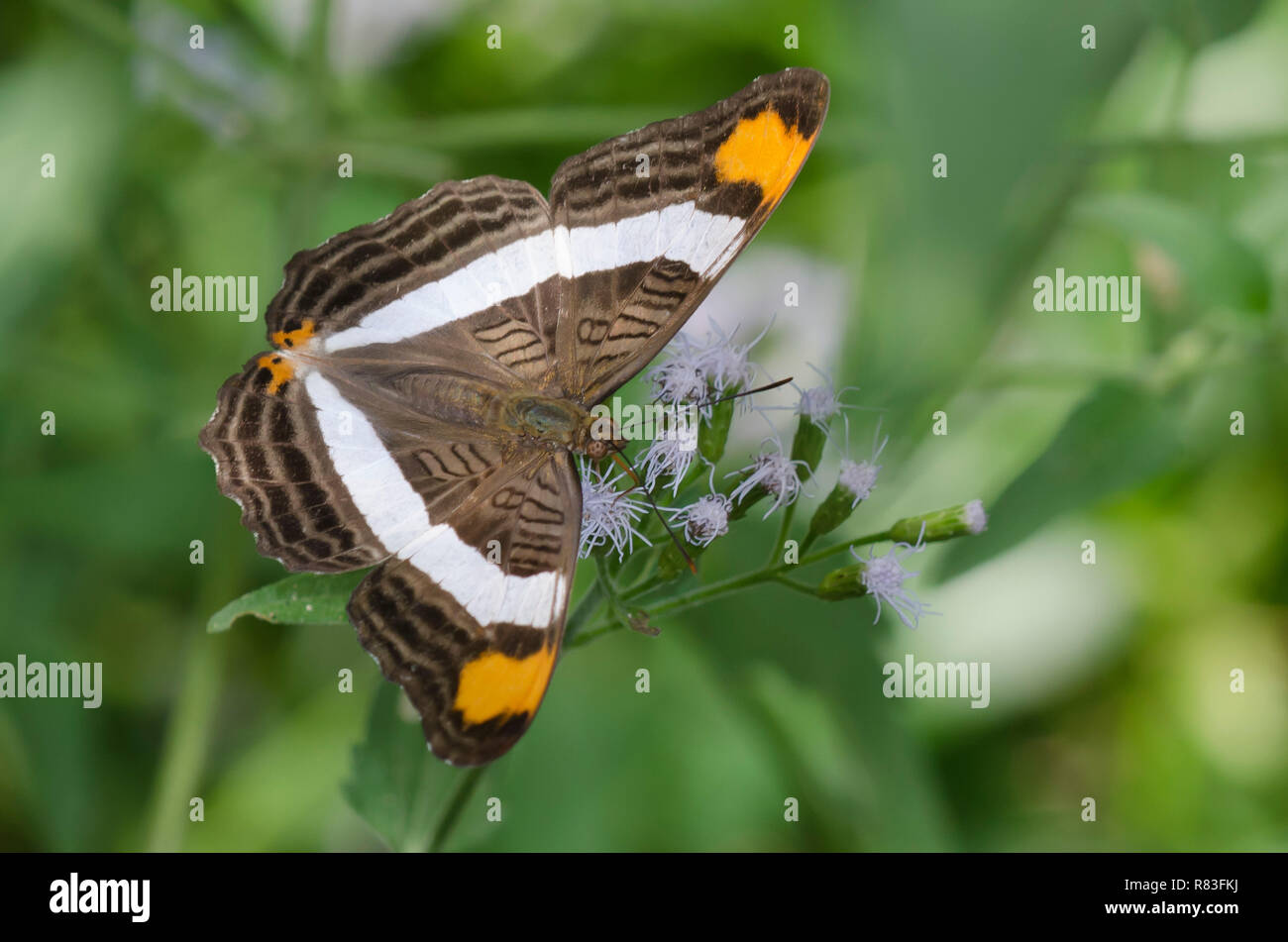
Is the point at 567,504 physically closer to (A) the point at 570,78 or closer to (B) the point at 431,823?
(B) the point at 431,823

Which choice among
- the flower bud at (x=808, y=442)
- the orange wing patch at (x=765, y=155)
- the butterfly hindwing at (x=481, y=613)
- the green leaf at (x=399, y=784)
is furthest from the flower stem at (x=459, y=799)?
the orange wing patch at (x=765, y=155)

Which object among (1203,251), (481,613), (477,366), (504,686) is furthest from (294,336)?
(1203,251)

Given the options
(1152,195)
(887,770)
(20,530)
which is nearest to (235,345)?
(20,530)

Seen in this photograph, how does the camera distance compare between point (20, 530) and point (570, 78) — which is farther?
point (570, 78)

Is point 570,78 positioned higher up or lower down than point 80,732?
higher up

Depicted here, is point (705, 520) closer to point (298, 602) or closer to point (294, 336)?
point (298, 602)
